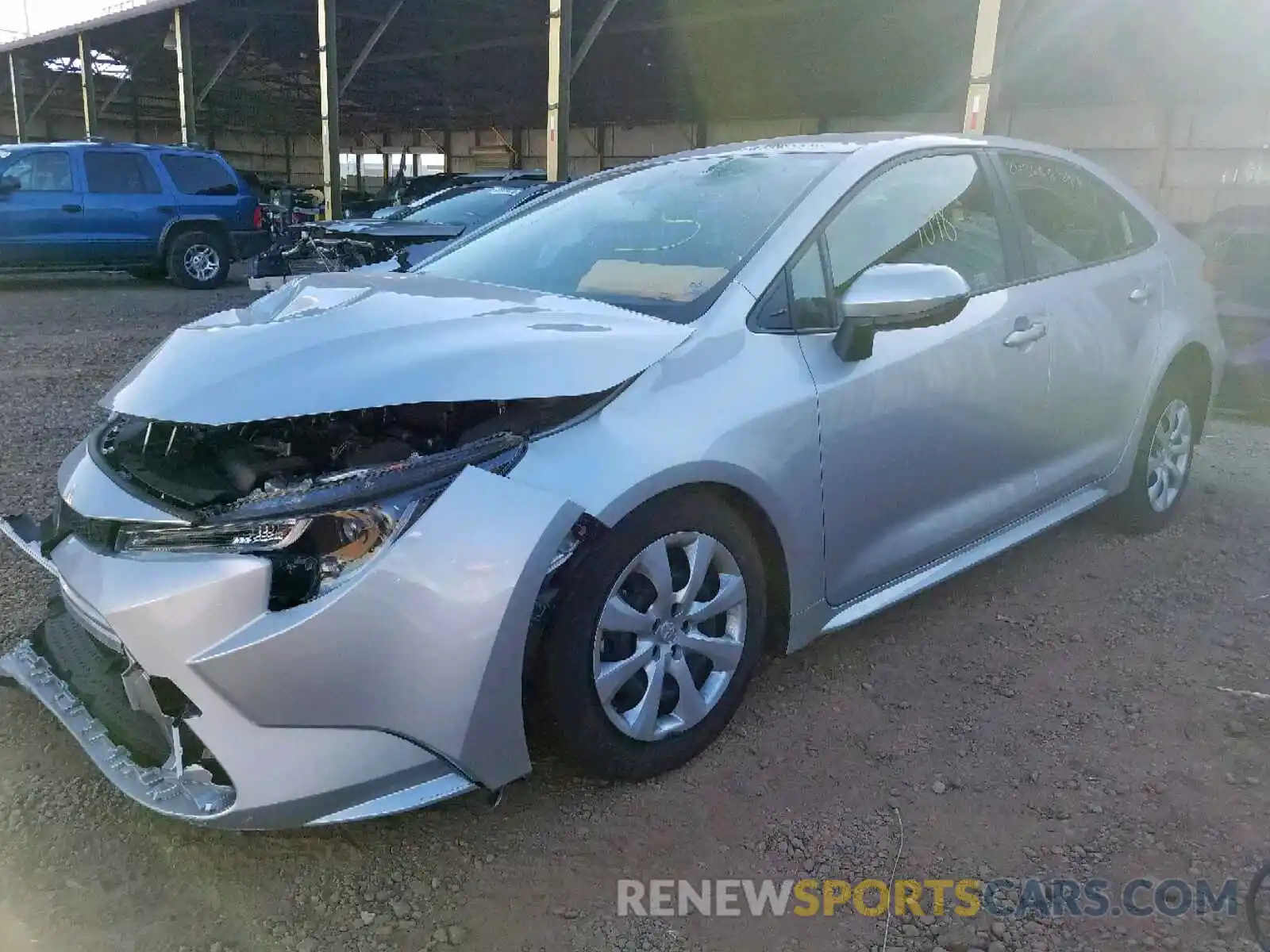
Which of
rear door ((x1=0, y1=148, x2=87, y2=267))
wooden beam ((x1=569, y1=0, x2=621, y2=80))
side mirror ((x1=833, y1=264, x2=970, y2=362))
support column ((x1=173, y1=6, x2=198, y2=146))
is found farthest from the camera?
support column ((x1=173, y1=6, x2=198, y2=146))

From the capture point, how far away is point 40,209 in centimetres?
1150

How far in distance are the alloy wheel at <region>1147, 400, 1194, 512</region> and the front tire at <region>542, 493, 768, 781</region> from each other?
2.40 meters

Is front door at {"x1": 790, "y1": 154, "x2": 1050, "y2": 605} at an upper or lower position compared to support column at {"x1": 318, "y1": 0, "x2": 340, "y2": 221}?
lower

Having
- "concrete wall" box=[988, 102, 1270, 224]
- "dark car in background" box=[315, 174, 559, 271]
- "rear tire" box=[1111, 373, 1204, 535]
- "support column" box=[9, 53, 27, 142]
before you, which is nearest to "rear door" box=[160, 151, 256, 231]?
"dark car in background" box=[315, 174, 559, 271]

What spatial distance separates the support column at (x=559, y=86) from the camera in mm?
11500

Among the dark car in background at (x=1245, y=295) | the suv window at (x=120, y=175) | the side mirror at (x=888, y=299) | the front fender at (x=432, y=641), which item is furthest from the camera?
the suv window at (x=120, y=175)

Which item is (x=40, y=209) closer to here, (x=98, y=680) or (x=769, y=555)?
(x=98, y=680)

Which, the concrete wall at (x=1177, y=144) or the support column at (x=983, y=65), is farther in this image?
the concrete wall at (x=1177, y=144)

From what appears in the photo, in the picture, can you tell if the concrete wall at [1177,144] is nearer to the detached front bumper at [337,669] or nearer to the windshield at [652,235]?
the windshield at [652,235]

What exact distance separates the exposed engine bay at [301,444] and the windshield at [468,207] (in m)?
7.68

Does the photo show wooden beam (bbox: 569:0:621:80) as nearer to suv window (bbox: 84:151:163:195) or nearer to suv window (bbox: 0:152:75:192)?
suv window (bbox: 84:151:163:195)

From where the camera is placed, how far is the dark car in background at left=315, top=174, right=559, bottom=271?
27.7 ft

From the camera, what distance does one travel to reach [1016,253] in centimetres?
332

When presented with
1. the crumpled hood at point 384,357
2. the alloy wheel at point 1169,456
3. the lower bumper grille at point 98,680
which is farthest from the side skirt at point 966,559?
the lower bumper grille at point 98,680
